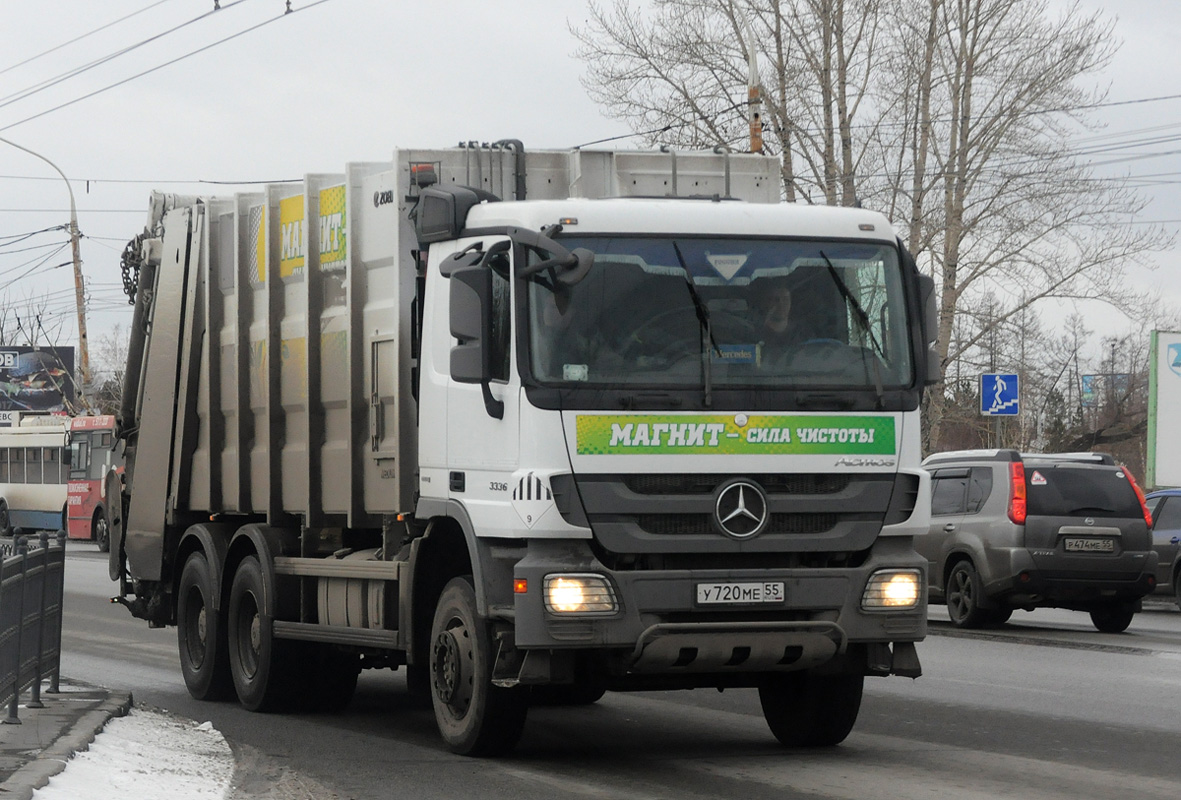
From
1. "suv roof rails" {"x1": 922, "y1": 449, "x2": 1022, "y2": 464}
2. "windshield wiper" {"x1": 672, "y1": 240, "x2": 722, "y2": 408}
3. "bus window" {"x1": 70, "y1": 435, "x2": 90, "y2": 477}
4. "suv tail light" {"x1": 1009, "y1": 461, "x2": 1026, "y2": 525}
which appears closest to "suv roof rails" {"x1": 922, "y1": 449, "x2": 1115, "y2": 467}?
"suv roof rails" {"x1": 922, "y1": 449, "x2": 1022, "y2": 464}

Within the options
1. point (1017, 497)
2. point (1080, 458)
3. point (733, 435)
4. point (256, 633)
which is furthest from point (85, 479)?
point (733, 435)

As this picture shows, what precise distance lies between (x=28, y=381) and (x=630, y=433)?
277ft

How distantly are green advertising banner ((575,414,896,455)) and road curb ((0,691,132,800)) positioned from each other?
9.30 ft

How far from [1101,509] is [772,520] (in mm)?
10217

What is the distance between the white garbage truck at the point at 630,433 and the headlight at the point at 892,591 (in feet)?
0.04

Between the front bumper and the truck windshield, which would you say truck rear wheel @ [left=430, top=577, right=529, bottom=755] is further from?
the truck windshield

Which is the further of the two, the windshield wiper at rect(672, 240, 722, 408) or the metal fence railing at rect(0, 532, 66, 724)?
the metal fence railing at rect(0, 532, 66, 724)

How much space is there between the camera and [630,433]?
885 cm

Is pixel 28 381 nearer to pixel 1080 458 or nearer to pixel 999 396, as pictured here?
pixel 999 396

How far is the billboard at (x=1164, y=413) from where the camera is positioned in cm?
3022

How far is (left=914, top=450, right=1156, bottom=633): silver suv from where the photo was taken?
1803 cm

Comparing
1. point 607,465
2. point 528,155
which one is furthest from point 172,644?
point 607,465

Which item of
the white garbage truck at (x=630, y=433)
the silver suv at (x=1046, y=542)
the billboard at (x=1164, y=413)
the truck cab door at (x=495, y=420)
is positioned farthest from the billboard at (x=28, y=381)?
the truck cab door at (x=495, y=420)

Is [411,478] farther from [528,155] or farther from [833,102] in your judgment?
[833,102]
